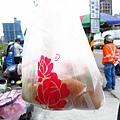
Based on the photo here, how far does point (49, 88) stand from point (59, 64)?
157 mm

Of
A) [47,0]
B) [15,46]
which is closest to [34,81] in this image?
[47,0]

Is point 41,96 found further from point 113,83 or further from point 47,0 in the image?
point 113,83

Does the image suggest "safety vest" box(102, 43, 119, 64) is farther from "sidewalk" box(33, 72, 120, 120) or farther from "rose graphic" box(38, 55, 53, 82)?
"rose graphic" box(38, 55, 53, 82)

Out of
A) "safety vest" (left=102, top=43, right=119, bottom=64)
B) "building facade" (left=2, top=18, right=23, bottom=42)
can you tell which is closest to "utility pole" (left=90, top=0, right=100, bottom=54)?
"safety vest" (left=102, top=43, right=119, bottom=64)

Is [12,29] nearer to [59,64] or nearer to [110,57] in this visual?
[110,57]

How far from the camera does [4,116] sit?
2.82 m

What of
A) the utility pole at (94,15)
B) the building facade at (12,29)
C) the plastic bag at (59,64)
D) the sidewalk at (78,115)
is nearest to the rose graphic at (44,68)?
the plastic bag at (59,64)

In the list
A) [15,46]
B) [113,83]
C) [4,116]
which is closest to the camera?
[4,116]

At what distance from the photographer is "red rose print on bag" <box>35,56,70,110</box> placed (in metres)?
1.36

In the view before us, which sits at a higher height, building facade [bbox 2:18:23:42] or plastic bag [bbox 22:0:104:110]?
building facade [bbox 2:18:23:42]

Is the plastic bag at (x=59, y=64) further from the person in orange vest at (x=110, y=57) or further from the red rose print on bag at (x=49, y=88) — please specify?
the person in orange vest at (x=110, y=57)

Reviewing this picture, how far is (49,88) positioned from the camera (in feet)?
4.48

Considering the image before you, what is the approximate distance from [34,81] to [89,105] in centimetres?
38

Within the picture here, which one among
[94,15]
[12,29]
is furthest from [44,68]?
[12,29]
